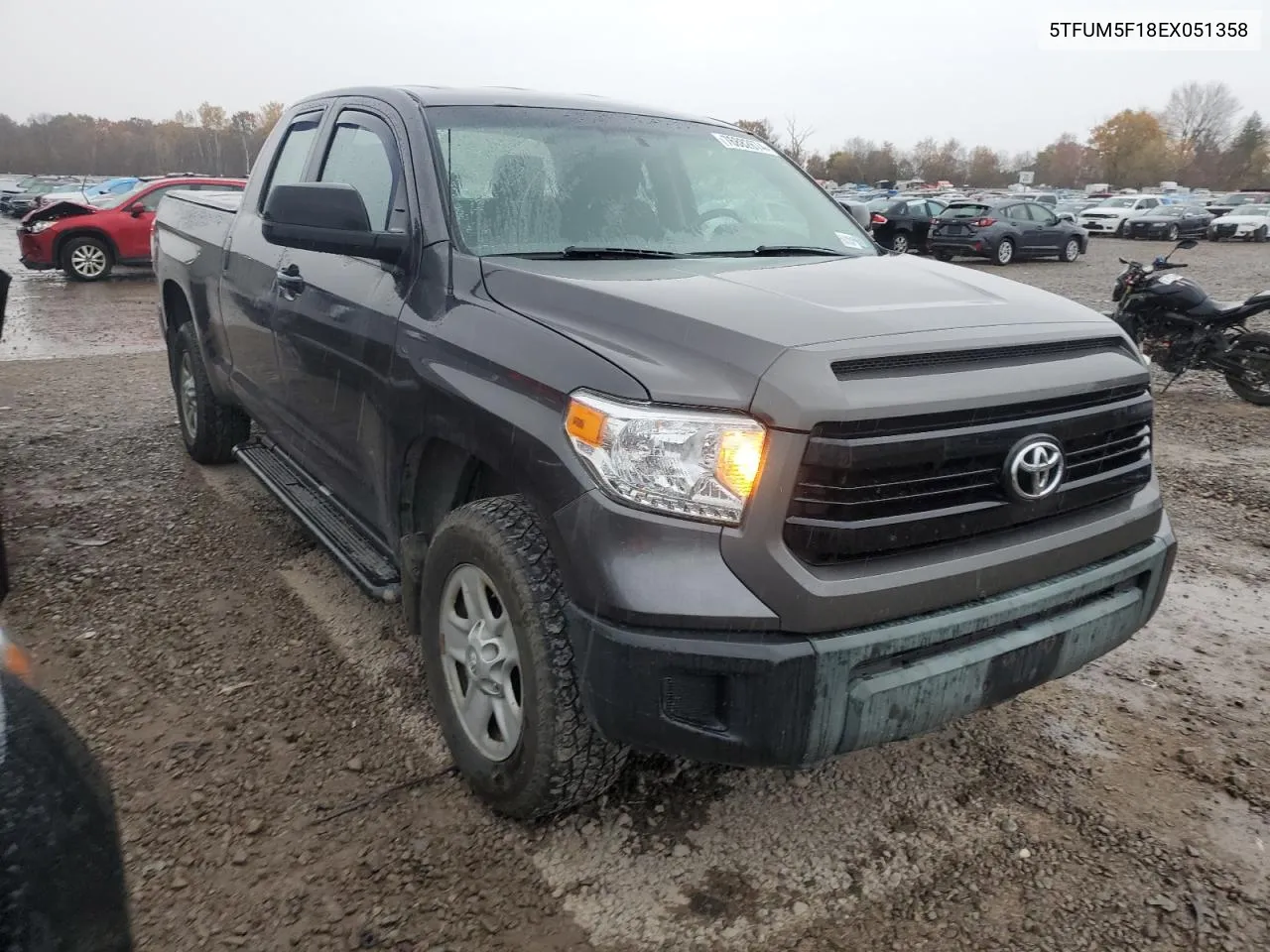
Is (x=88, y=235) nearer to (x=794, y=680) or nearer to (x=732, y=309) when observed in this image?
(x=732, y=309)

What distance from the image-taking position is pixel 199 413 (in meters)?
5.13

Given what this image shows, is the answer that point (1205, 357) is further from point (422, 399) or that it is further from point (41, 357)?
point (41, 357)

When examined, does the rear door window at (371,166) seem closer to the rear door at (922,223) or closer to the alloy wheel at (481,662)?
the alloy wheel at (481,662)

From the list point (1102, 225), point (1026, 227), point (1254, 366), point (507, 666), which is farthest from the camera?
point (1102, 225)

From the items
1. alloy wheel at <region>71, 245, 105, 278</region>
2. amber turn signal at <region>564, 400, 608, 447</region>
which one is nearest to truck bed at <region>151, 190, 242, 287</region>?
amber turn signal at <region>564, 400, 608, 447</region>

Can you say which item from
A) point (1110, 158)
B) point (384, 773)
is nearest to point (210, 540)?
point (384, 773)

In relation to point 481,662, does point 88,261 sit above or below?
below

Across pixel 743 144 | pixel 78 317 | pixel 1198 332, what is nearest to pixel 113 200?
pixel 78 317

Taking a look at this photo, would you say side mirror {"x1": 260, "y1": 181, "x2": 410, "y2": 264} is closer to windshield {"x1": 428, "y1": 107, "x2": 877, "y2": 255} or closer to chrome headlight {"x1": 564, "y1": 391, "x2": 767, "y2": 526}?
windshield {"x1": 428, "y1": 107, "x2": 877, "y2": 255}

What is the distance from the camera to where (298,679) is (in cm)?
317

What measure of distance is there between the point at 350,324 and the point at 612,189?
96 cm

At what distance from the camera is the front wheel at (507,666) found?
2113 millimetres

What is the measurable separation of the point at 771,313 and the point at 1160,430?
5.70 meters

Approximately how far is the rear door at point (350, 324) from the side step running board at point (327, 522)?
9 cm
